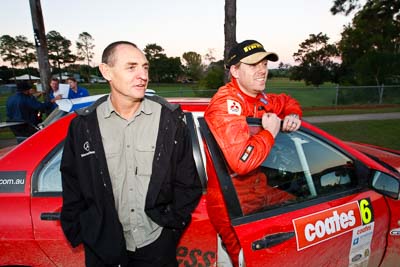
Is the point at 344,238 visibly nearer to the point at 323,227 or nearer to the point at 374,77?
the point at 323,227

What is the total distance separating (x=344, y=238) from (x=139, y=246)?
1.18m

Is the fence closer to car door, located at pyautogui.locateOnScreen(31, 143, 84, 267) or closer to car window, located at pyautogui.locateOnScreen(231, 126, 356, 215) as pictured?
car window, located at pyautogui.locateOnScreen(231, 126, 356, 215)

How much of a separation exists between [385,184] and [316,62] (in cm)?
3787

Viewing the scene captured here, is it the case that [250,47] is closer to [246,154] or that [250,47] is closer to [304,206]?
[246,154]

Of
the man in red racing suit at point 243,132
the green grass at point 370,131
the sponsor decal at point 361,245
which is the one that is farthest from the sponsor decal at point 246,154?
the green grass at point 370,131

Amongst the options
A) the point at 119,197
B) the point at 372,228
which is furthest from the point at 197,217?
the point at 372,228

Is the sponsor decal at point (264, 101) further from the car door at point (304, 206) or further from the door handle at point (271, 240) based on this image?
the door handle at point (271, 240)

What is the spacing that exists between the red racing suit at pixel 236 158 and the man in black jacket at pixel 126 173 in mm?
195

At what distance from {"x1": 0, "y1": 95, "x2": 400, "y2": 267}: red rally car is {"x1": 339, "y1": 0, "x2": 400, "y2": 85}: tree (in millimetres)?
15205

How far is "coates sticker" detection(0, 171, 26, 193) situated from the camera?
1.63 meters

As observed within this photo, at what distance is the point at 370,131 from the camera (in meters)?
8.74

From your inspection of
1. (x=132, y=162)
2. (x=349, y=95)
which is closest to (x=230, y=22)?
(x=132, y=162)

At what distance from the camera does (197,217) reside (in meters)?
1.61

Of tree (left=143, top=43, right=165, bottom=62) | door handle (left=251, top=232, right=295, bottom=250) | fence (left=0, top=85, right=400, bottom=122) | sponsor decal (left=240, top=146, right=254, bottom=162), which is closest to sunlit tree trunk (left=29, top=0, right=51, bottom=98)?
sponsor decal (left=240, top=146, right=254, bottom=162)
